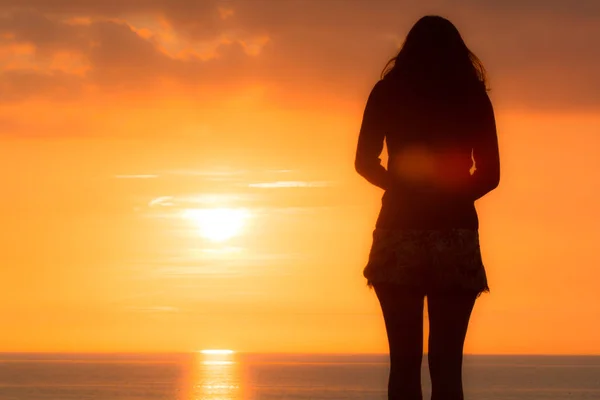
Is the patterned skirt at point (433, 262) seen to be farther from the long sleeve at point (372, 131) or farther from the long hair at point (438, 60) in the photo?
the long hair at point (438, 60)

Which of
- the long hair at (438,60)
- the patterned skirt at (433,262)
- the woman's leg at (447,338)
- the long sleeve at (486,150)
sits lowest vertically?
the woman's leg at (447,338)

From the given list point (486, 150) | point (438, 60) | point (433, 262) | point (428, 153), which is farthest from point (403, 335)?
point (438, 60)

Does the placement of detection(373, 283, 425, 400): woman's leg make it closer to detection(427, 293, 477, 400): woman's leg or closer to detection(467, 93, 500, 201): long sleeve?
detection(427, 293, 477, 400): woman's leg

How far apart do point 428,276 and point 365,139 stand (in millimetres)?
955

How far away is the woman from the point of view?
806cm

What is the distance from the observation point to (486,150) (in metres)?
8.34

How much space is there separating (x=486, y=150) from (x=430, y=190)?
0.48 metres

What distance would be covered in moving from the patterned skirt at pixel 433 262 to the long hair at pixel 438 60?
942 millimetres

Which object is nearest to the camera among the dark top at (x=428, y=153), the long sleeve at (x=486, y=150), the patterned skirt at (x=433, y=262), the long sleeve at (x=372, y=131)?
the patterned skirt at (x=433, y=262)

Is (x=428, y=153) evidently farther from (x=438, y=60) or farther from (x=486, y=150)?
(x=438, y=60)

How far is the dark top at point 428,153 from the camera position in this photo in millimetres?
8125

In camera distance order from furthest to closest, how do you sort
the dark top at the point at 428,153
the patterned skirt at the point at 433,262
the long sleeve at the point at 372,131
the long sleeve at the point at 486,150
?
the long sleeve at the point at 372,131, the long sleeve at the point at 486,150, the dark top at the point at 428,153, the patterned skirt at the point at 433,262

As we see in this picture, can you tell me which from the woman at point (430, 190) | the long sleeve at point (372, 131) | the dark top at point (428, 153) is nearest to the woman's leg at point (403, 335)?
the woman at point (430, 190)

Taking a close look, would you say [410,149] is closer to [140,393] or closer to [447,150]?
[447,150]
